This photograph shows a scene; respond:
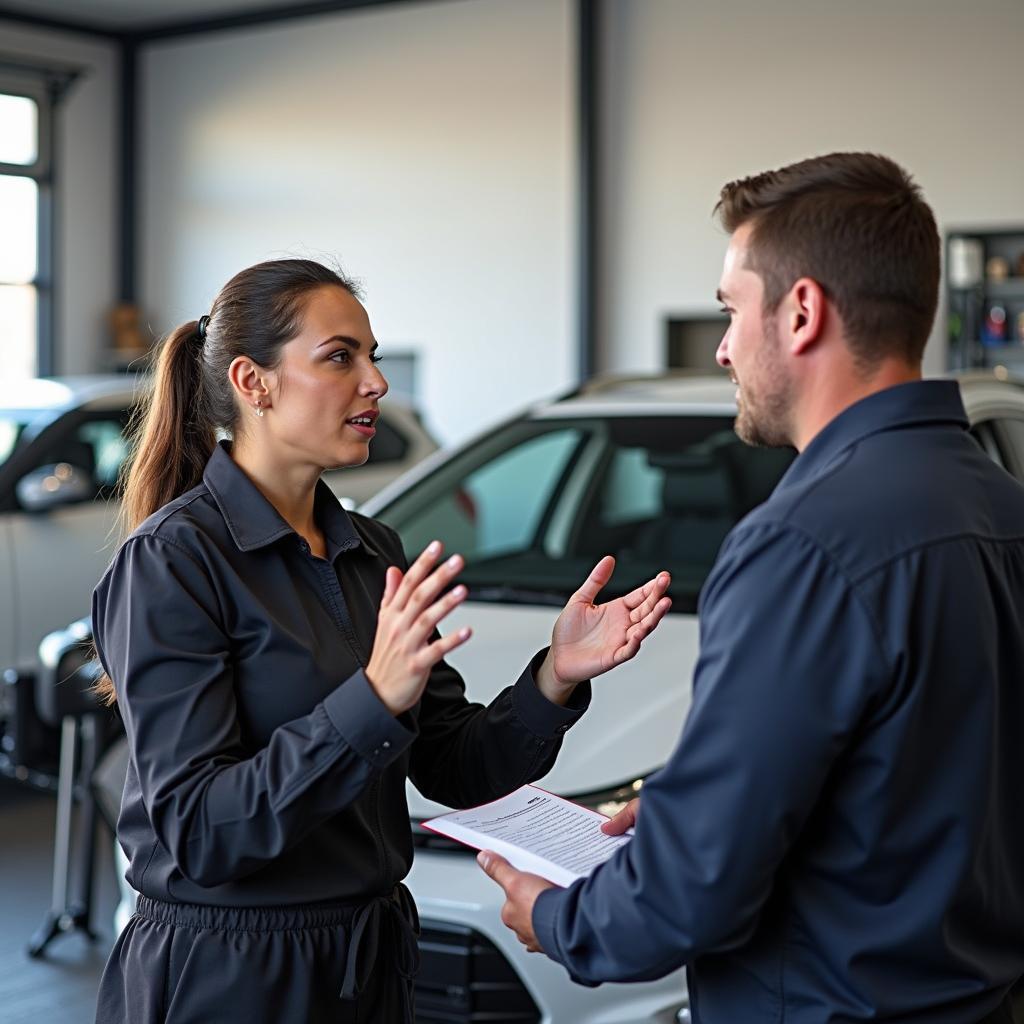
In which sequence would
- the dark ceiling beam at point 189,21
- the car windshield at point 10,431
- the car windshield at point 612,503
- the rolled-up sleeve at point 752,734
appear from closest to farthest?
the rolled-up sleeve at point 752,734, the car windshield at point 612,503, the car windshield at point 10,431, the dark ceiling beam at point 189,21

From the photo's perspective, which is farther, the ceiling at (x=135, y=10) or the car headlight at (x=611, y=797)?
the ceiling at (x=135, y=10)

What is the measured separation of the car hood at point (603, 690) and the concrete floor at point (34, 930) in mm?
1335

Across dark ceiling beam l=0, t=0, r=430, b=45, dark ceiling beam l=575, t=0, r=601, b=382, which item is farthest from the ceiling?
dark ceiling beam l=575, t=0, r=601, b=382

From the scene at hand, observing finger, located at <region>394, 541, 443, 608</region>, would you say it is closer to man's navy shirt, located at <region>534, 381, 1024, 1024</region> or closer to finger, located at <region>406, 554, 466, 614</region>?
finger, located at <region>406, 554, 466, 614</region>

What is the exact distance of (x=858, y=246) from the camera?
54.8 inches

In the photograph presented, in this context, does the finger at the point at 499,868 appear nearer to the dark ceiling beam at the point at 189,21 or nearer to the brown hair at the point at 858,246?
the brown hair at the point at 858,246

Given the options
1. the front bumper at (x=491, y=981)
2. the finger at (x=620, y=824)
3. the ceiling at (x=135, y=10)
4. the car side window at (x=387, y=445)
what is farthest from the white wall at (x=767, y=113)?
the finger at (x=620, y=824)

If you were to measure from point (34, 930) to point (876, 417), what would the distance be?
3.43 metres

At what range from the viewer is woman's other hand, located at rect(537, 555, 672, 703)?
190cm

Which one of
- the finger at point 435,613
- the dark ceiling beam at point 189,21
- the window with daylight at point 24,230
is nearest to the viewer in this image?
the finger at point 435,613

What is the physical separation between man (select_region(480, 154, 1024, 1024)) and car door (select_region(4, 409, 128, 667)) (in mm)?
4113

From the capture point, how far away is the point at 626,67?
9.54 meters

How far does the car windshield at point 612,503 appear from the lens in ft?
12.5

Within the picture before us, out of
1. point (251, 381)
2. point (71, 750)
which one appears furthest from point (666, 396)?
point (251, 381)
